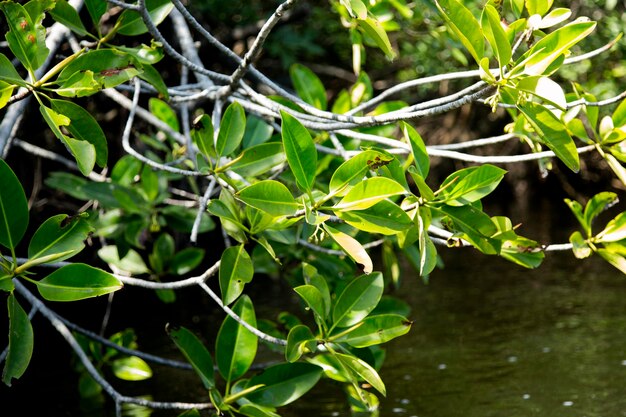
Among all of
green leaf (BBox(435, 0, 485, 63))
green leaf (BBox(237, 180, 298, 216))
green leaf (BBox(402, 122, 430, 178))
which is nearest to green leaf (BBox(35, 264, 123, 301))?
green leaf (BBox(237, 180, 298, 216))

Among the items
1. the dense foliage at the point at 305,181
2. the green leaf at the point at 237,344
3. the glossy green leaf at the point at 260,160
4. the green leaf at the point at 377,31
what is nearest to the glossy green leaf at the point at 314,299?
the dense foliage at the point at 305,181

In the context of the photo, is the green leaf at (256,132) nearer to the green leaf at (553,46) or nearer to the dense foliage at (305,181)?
the dense foliage at (305,181)

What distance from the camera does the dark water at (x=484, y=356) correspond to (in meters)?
2.32

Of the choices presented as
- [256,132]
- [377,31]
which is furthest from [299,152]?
[256,132]

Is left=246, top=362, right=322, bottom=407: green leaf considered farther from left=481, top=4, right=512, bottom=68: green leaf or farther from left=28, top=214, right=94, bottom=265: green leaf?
left=481, top=4, right=512, bottom=68: green leaf

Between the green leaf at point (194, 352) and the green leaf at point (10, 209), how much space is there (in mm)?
426

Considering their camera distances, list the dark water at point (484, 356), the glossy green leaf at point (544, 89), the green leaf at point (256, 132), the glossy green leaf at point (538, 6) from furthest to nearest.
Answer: the dark water at point (484, 356) < the green leaf at point (256, 132) < the glossy green leaf at point (538, 6) < the glossy green leaf at point (544, 89)

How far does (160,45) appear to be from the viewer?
1681mm

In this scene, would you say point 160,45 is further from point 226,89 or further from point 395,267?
point 395,267

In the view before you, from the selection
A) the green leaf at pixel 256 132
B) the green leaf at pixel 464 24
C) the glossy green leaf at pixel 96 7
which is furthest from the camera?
the green leaf at pixel 256 132

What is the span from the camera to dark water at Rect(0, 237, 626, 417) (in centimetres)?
232

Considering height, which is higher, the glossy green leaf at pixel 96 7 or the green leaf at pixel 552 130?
the glossy green leaf at pixel 96 7

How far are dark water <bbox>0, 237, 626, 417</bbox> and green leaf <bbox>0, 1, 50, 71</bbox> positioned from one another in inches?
52.3

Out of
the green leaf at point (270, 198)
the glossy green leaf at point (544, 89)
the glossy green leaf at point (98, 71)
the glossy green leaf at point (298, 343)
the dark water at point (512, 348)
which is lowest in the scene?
the dark water at point (512, 348)
